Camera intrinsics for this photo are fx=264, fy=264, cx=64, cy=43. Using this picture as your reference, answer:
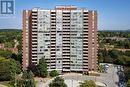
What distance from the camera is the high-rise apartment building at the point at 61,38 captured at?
147 feet

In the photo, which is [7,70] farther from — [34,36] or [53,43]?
[53,43]

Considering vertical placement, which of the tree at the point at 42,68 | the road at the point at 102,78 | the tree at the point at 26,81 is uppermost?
the tree at the point at 42,68

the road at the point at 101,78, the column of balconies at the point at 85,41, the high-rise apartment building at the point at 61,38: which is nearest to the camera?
the road at the point at 101,78

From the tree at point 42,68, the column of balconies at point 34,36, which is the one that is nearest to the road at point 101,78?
the tree at point 42,68

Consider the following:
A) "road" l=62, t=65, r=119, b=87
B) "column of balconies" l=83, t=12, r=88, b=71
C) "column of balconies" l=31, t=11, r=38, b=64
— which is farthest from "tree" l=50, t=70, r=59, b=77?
"column of balconies" l=83, t=12, r=88, b=71

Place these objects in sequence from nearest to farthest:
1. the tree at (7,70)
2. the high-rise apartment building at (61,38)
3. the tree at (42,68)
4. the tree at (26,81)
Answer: the tree at (26,81) → the tree at (7,70) → the tree at (42,68) → the high-rise apartment building at (61,38)

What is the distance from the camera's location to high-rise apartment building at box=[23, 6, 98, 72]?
44.7 metres

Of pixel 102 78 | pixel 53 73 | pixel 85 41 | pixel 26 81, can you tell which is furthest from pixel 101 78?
pixel 26 81

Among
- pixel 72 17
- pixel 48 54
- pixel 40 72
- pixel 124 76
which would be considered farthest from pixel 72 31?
pixel 124 76

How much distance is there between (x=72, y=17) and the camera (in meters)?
45.0

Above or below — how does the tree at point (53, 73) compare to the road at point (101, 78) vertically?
above

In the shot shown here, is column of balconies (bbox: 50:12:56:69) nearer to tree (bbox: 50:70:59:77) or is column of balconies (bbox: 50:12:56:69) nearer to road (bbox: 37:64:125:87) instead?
tree (bbox: 50:70:59:77)

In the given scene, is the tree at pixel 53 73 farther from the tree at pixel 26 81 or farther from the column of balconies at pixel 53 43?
the tree at pixel 26 81

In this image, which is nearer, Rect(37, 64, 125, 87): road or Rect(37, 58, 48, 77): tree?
Rect(37, 64, 125, 87): road
